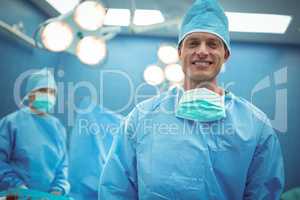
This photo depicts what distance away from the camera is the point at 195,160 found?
→ 1.17 metres

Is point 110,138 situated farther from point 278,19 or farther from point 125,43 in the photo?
point 278,19

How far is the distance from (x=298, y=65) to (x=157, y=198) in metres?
0.91

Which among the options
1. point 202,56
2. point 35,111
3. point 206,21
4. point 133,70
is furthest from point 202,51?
point 35,111

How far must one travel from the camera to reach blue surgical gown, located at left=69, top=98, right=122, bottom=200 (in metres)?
1.50

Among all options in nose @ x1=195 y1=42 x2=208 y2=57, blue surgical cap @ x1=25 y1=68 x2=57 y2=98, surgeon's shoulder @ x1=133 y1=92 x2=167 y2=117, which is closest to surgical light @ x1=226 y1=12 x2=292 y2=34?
nose @ x1=195 y1=42 x2=208 y2=57

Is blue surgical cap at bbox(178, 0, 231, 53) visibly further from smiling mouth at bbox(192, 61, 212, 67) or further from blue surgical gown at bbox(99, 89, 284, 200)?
blue surgical gown at bbox(99, 89, 284, 200)

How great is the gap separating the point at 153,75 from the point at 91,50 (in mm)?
309

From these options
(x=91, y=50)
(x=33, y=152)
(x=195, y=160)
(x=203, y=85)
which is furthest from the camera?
(x=91, y=50)

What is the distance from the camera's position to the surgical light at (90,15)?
4.88 ft

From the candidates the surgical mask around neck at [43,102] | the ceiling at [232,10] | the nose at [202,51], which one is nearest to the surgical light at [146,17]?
the ceiling at [232,10]

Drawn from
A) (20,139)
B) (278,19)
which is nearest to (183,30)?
(278,19)

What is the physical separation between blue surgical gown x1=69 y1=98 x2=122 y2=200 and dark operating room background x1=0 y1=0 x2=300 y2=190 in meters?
0.05

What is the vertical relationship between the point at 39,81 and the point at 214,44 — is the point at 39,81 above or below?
below

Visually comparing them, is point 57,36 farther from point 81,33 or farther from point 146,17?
point 146,17
